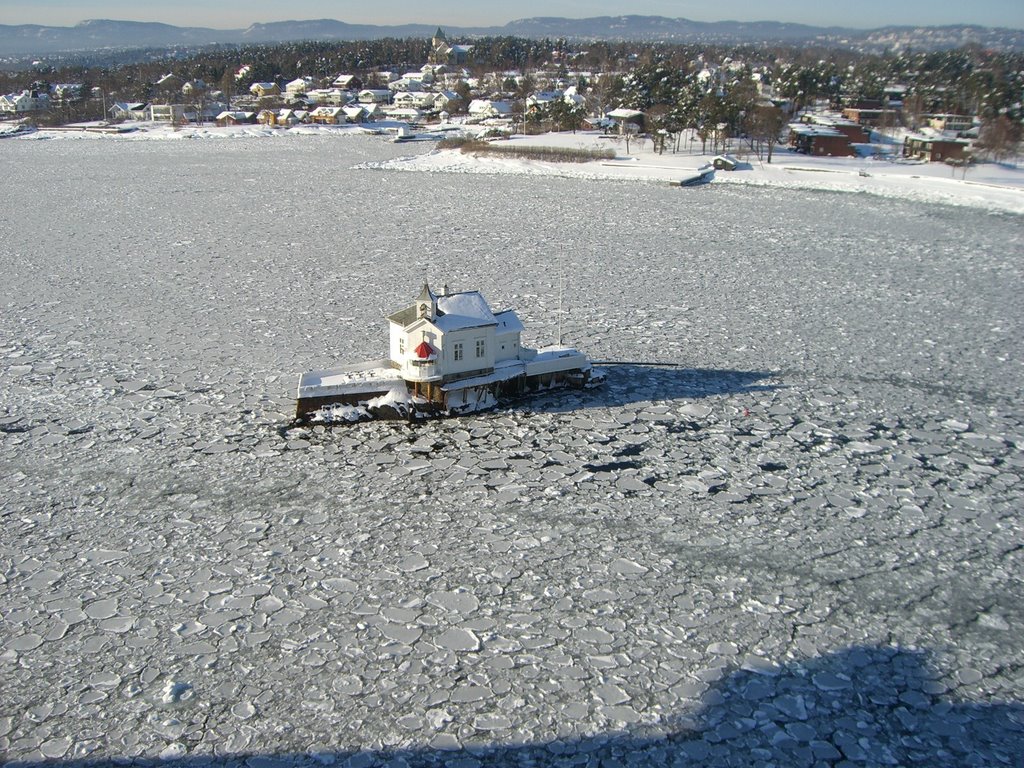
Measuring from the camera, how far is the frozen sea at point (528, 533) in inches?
177

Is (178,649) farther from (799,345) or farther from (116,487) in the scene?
(799,345)

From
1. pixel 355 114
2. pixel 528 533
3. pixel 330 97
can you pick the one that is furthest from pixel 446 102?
pixel 528 533

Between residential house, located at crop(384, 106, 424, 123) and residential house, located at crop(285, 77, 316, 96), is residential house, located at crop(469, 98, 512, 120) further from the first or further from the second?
residential house, located at crop(285, 77, 316, 96)

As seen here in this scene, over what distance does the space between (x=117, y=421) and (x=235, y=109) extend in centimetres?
5225

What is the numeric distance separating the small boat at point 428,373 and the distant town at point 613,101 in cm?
2387

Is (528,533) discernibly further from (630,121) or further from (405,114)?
(405,114)

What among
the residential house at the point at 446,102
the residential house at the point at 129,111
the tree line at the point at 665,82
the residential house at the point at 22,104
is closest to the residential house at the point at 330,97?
the residential house at the point at 446,102

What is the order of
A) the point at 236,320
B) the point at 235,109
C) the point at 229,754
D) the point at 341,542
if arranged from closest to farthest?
1. the point at 229,754
2. the point at 341,542
3. the point at 236,320
4. the point at 235,109

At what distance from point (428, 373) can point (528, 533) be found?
86.9 inches

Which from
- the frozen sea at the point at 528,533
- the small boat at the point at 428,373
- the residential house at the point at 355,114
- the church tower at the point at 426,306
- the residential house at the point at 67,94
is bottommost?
the frozen sea at the point at 528,533

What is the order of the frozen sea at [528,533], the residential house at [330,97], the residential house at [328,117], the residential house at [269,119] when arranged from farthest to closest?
1. the residential house at [330,97]
2. the residential house at [328,117]
3. the residential house at [269,119]
4. the frozen sea at [528,533]

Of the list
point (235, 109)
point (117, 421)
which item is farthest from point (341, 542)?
point (235, 109)

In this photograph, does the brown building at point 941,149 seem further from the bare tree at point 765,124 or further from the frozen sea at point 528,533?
the frozen sea at point 528,533

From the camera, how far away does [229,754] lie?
167 inches
